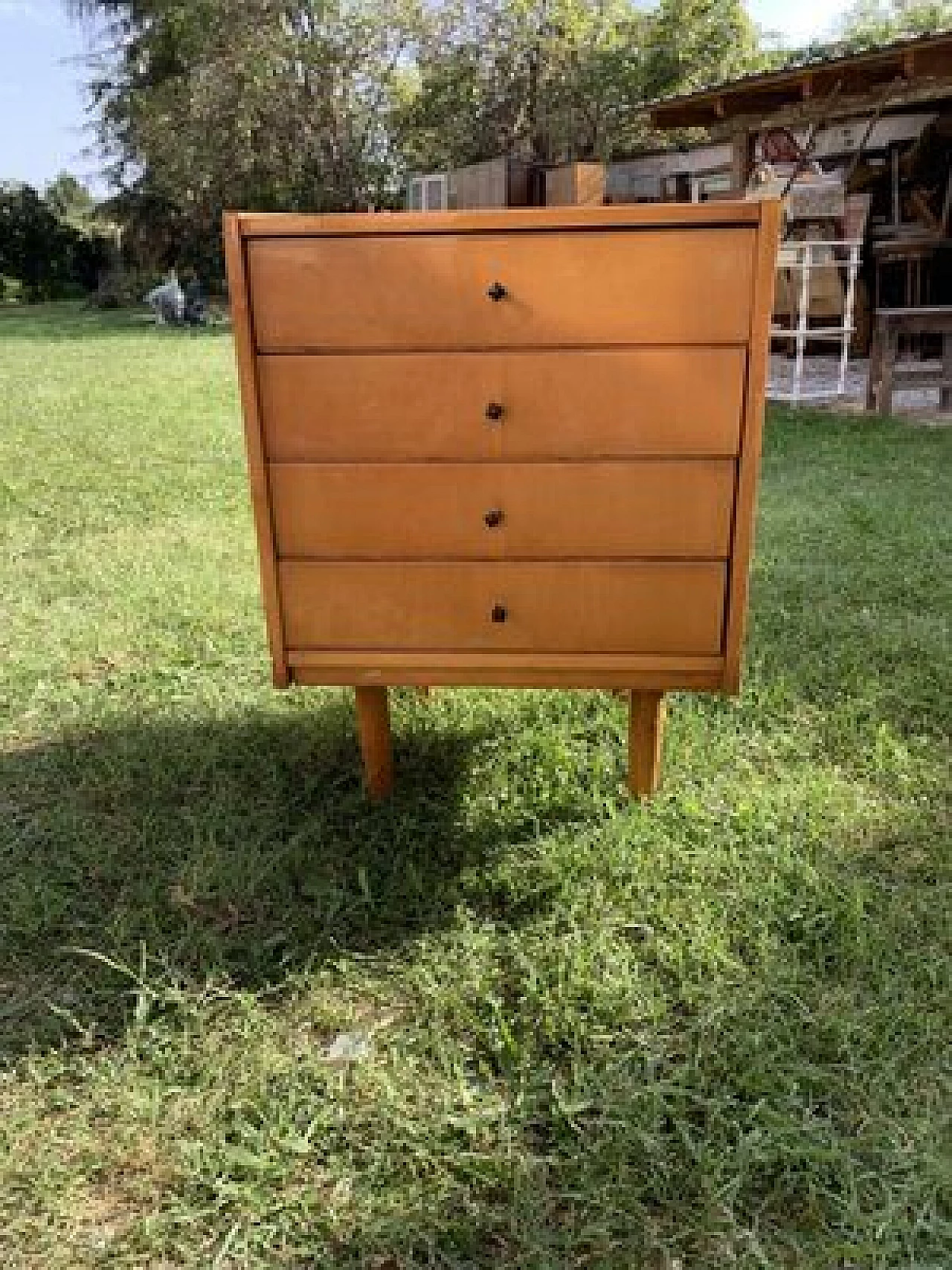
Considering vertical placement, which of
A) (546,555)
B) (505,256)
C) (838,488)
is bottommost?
(838,488)

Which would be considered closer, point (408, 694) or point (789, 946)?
point (789, 946)

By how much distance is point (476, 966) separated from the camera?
164 centimetres

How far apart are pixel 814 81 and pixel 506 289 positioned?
19.9 ft

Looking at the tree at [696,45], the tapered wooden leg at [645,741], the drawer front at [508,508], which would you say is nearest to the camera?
the drawer front at [508,508]

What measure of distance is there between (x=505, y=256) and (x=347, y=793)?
1097 millimetres

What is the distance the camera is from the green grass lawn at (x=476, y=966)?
124 cm

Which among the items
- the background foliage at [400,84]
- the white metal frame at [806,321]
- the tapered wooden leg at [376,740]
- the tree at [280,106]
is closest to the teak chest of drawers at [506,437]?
the tapered wooden leg at [376,740]

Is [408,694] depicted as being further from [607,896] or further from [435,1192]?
[435,1192]

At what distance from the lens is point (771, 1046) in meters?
1.46

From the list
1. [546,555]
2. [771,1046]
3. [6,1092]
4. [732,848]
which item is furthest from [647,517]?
[6,1092]

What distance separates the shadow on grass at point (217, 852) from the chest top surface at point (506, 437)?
345mm

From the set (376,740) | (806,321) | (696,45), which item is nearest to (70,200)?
(696,45)

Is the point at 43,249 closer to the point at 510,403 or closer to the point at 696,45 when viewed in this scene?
the point at 696,45

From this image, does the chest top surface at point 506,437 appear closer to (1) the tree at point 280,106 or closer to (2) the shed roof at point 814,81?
(2) the shed roof at point 814,81
